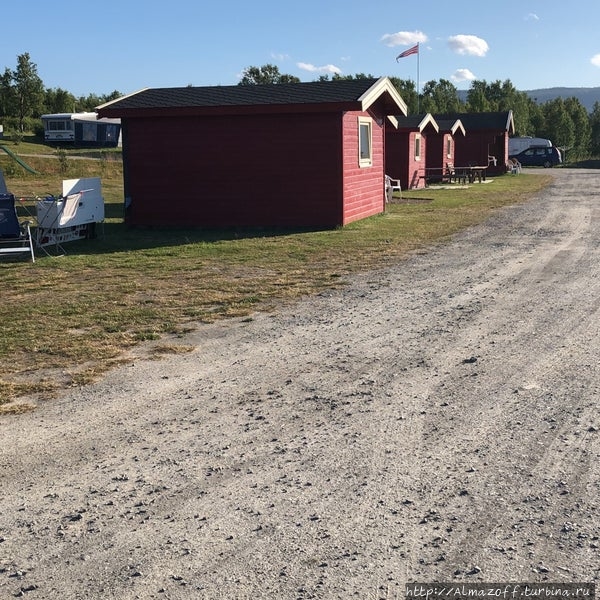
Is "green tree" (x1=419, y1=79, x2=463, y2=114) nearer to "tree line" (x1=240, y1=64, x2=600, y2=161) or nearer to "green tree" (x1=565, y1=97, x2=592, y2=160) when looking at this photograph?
"tree line" (x1=240, y1=64, x2=600, y2=161)

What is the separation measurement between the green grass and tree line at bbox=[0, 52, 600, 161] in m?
38.9

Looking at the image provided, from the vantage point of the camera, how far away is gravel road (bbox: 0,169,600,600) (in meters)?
2.78

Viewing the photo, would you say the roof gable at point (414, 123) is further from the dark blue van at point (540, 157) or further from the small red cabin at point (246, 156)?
the dark blue van at point (540, 157)

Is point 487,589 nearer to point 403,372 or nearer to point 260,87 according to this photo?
point 403,372

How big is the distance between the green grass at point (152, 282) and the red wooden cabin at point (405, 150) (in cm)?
965

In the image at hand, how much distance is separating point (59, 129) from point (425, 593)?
55.2 meters

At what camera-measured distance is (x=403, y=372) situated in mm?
5109

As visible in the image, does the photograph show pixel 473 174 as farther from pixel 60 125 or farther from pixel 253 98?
pixel 60 125

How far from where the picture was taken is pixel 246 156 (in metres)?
14.4

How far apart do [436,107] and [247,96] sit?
56.3m

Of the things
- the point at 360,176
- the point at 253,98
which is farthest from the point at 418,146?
the point at 253,98

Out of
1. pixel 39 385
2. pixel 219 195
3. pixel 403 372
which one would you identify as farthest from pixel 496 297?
pixel 219 195

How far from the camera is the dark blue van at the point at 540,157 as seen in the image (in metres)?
49.9

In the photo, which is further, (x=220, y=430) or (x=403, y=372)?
(x=403, y=372)
